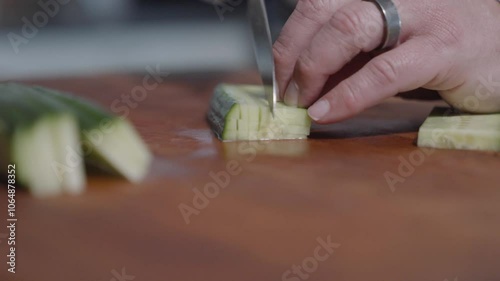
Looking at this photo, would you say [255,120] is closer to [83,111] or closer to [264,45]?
[264,45]

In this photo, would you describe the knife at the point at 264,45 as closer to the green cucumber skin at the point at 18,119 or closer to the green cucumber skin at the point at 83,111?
the green cucumber skin at the point at 83,111

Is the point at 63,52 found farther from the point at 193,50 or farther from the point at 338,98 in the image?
the point at 338,98

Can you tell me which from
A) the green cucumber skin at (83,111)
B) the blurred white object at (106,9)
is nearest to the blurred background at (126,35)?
the blurred white object at (106,9)

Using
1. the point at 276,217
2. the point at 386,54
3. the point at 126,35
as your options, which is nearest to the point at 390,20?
the point at 386,54

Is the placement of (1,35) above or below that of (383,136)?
above

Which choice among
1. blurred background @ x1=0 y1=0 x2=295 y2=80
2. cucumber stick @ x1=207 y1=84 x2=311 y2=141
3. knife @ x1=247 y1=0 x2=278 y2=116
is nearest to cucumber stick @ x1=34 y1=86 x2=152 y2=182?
cucumber stick @ x1=207 y1=84 x2=311 y2=141

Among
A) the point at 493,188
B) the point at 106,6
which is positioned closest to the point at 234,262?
the point at 493,188
